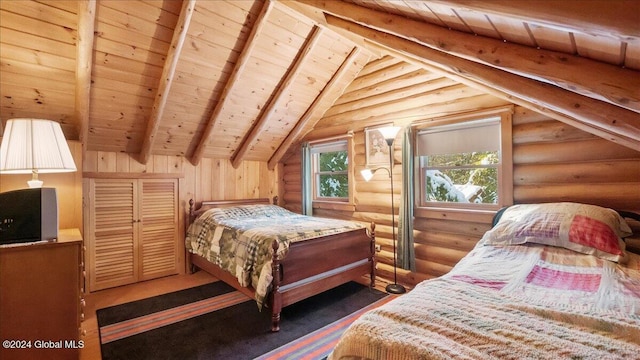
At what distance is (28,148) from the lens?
6.43 feet

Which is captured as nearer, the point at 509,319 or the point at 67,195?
the point at 509,319

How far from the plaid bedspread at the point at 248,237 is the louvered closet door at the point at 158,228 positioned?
25 cm

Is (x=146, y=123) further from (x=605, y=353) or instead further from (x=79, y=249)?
(x=605, y=353)

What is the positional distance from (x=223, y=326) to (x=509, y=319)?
7.80ft

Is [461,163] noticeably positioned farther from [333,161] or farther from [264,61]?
[264,61]

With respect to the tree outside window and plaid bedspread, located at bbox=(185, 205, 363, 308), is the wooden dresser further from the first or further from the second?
the tree outside window

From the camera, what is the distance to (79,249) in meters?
2.07

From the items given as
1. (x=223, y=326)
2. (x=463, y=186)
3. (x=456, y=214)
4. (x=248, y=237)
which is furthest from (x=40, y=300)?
(x=463, y=186)

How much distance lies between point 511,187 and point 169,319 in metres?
3.41

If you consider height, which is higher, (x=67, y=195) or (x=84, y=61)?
(x=84, y=61)

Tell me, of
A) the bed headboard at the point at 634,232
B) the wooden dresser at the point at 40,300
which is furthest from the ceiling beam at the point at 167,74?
the bed headboard at the point at 634,232

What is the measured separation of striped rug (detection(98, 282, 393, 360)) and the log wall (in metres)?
0.84

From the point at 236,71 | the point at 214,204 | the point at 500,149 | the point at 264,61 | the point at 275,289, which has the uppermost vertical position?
the point at 264,61

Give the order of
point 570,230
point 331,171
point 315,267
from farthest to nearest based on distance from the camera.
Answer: point 331,171 < point 315,267 < point 570,230
